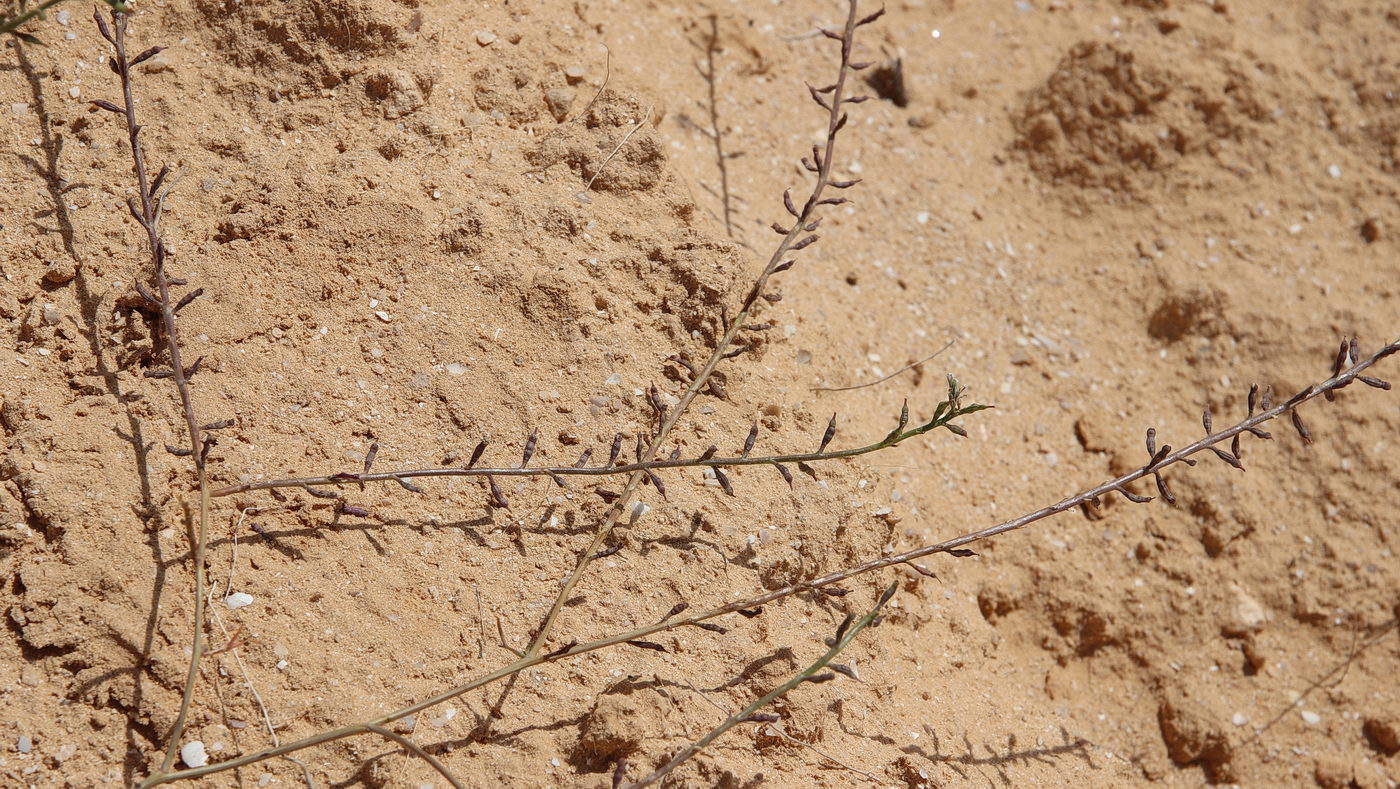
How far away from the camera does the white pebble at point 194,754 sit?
1926mm

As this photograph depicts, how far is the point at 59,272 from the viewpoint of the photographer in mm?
2246

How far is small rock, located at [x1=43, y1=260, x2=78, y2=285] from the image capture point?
7.38 ft

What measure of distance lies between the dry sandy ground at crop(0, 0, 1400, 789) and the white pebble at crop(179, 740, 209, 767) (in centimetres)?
4

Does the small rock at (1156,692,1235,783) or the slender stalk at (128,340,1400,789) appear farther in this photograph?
the small rock at (1156,692,1235,783)

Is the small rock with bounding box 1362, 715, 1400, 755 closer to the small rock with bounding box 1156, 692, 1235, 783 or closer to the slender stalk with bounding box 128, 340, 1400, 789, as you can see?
the small rock with bounding box 1156, 692, 1235, 783

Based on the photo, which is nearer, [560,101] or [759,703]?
[759,703]

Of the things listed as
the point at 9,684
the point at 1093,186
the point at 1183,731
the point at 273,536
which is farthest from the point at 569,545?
the point at 1093,186

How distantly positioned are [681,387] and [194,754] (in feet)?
4.32

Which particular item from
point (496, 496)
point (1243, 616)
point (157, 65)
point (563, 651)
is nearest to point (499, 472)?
point (496, 496)

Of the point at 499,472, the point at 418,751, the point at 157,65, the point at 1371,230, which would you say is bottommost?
the point at 418,751

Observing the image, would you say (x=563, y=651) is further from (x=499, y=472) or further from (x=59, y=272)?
(x=59, y=272)

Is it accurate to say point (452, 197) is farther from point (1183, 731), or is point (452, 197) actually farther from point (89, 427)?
point (1183, 731)

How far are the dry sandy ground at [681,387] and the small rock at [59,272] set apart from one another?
0.01m

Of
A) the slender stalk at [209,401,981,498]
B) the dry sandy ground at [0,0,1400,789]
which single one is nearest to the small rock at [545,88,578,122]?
the dry sandy ground at [0,0,1400,789]
